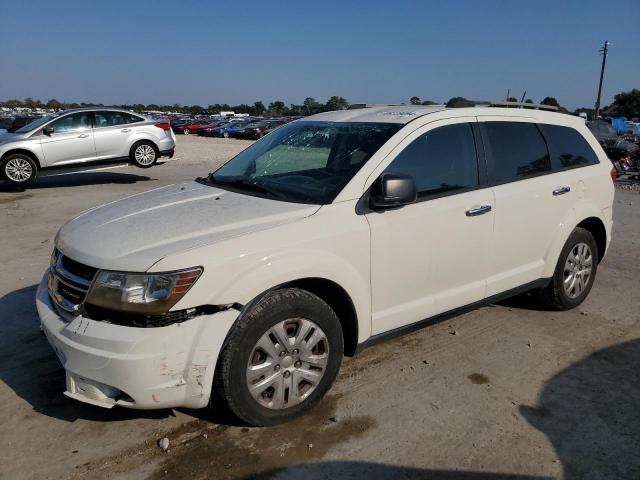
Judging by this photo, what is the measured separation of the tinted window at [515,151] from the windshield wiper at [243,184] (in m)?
1.62

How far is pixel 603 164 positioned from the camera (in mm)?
4797

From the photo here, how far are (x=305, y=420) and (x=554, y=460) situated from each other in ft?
4.39

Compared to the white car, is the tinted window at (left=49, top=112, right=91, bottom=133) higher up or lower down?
higher up

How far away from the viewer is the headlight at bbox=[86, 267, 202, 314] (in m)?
2.55

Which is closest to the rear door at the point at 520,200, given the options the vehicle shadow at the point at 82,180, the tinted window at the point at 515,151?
the tinted window at the point at 515,151

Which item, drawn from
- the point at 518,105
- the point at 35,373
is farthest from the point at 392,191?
the point at 35,373

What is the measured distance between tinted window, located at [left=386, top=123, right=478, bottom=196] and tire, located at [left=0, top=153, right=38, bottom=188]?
1076cm

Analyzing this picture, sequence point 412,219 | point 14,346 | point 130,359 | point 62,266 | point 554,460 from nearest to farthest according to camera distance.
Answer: point 130,359 < point 554,460 < point 62,266 < point 412,219 < point 14,346

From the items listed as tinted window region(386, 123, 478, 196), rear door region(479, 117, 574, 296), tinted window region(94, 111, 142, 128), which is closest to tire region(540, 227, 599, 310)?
rear door region(479, 117, 574, 296)

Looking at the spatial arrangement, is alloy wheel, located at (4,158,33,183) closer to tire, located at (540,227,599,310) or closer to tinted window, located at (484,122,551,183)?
tinted window, located at (484,122,551,183)

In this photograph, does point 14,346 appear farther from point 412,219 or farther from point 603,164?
point 603,164

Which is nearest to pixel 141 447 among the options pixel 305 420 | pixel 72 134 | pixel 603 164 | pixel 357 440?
pixel 305 420

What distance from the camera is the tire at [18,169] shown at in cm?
1149

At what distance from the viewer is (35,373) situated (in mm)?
3594
